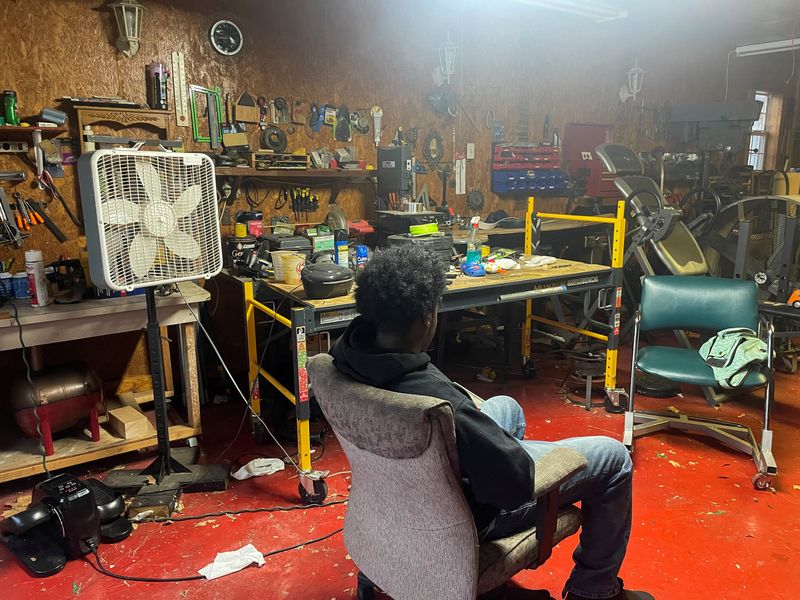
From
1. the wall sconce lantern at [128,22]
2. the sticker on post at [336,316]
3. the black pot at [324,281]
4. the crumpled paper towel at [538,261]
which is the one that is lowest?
the sticker on post at [336,316]

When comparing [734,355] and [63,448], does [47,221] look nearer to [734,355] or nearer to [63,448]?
[63,448]

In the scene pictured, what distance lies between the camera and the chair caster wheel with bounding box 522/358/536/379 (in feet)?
13.0

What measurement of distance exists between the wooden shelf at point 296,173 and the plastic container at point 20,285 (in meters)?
1.19

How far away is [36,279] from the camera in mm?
2529

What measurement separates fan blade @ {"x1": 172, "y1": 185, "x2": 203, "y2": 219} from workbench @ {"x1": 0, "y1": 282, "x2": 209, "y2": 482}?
57 cm

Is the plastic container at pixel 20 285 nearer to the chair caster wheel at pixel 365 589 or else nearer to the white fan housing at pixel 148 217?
the white fan housing at pixel 148 217

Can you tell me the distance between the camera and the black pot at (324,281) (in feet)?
8.14

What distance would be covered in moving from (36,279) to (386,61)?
2.80m

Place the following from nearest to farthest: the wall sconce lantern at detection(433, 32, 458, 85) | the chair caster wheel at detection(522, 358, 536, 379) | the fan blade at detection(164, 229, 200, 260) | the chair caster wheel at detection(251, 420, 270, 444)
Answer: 1. the fan blade at detection(164, 229, 200, 260)
2. the chair caster wheel at detection(251, 420, 270, 444)
3. the chair caster wheel at detection(522, 358, 536, 379)
4. the wall sconce lantern at detection(433, 32, 458, 85)

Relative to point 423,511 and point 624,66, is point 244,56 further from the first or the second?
point 624,66

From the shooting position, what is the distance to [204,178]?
2357mm

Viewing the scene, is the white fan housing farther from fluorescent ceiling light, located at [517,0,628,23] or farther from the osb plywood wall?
fluorescent ceiling light, located at [517,0,628,23]

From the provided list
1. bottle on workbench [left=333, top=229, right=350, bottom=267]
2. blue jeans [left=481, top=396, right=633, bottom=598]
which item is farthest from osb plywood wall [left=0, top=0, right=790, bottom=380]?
blue jeans [left=481, top=396, right=633, bottom=598]

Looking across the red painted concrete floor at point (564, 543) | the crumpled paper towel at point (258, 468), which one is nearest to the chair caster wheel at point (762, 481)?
the red painted concrete floor at point (564, 543)
